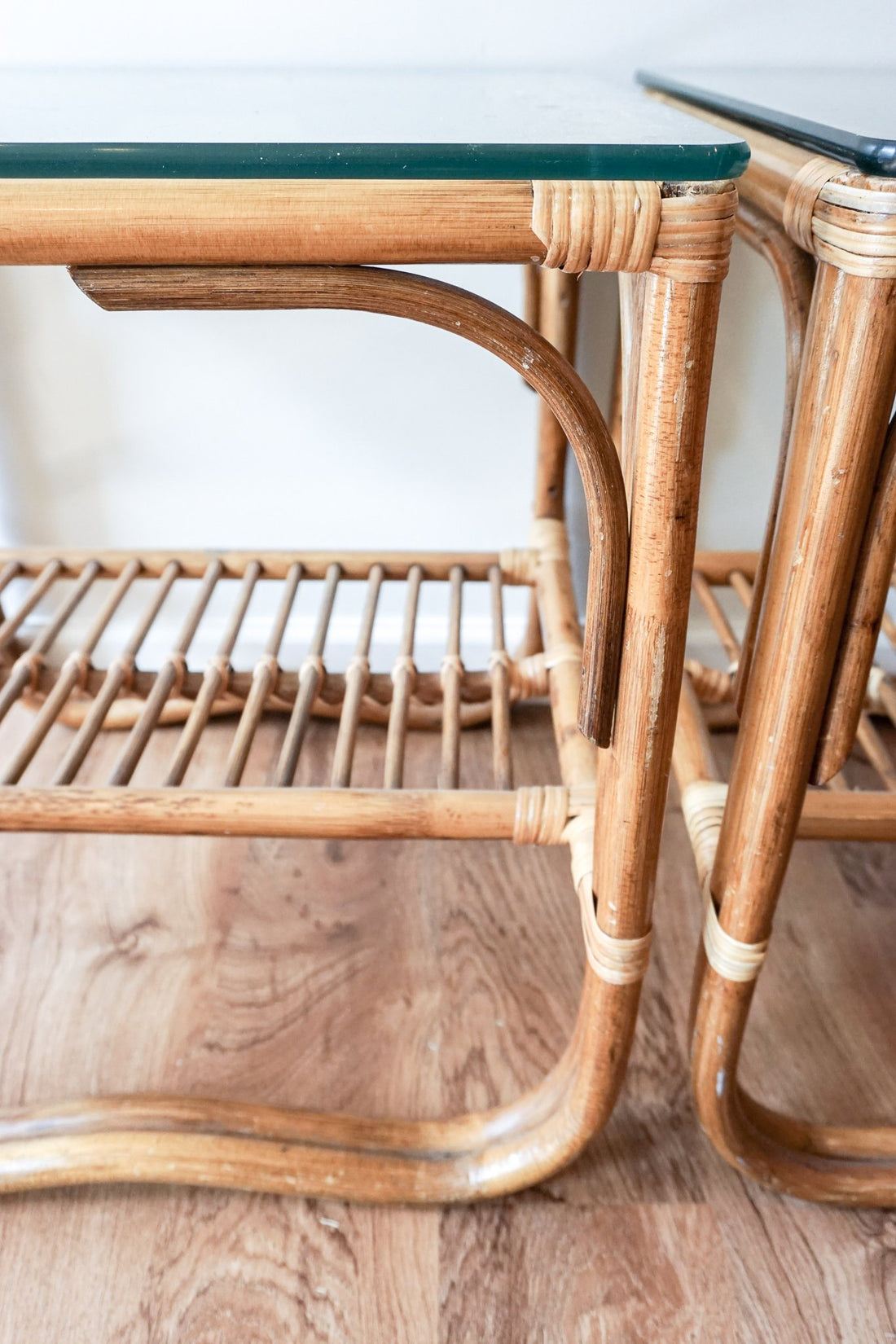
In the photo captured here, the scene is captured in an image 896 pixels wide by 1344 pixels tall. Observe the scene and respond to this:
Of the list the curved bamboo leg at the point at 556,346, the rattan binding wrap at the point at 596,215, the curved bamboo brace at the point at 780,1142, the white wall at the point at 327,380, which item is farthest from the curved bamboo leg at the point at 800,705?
the white wall at the point at 327,380

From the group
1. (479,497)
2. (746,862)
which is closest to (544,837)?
(746,862)

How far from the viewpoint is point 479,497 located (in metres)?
1.12

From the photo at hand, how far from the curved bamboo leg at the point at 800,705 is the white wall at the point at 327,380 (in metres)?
0.54

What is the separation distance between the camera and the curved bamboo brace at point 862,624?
500 millimetres

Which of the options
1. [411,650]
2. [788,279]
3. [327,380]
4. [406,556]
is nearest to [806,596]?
[788,279]

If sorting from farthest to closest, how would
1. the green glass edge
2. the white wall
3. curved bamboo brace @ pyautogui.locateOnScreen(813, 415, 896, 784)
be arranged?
the white wall < curved bamboo brace @ pyautogui.locateOnScreen(813, 415, 896, 784) < the green glass edge

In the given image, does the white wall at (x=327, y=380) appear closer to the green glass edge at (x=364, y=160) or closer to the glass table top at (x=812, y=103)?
the glass table top at (x=812, y=103)

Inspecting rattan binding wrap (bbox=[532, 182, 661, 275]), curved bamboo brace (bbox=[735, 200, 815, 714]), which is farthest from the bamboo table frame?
curved bamboo brace (bbox=[735, 200, 815, 714])

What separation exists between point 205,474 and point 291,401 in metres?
0.13

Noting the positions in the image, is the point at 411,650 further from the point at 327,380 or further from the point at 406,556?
the point at 327,380

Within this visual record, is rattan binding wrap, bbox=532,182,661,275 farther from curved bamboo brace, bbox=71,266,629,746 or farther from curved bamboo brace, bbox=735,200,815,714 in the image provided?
curved bamboo brace, bbox=735,200,815,714

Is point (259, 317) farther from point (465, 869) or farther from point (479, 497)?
point (465, 869)

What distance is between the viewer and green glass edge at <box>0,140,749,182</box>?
0.39m

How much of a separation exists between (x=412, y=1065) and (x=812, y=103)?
2.28ft
